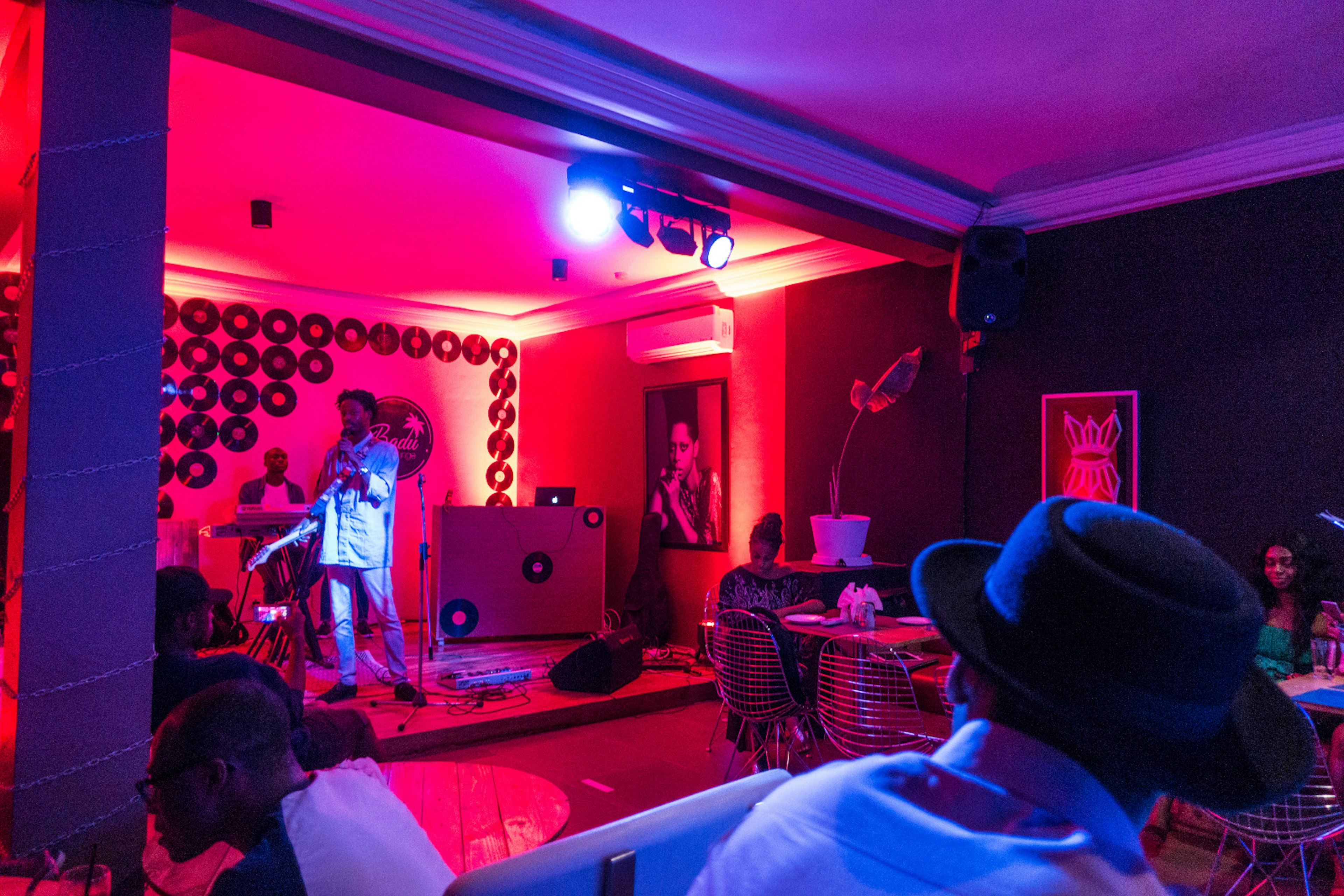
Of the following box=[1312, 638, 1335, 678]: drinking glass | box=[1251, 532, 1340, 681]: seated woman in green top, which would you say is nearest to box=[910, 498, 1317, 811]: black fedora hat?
box=[1312, 638, 1335, 678]: drinking glass

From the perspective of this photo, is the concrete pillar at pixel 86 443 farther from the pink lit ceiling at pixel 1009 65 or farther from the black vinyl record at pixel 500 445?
the black vinyl record at pixel 500 445

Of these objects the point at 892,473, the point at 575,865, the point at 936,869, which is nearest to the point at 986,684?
the point at 936,869

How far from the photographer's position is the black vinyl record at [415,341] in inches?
345

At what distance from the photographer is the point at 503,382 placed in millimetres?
9438

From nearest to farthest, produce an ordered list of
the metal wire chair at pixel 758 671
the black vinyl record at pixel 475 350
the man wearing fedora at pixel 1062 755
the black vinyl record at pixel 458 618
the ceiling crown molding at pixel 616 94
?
the man wearing fedora at pixel 1062 755
the ceiling crown molding at pixel 616 94
the metal wire chair at pixel 758 671
the black vinyl record at pixel 458 618
the black vinyl record at pixel 475 350

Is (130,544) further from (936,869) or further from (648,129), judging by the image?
(648,129)

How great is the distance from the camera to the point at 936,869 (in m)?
0.71

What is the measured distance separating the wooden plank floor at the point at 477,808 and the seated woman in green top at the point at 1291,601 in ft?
10.6

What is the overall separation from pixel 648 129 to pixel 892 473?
3055 mm

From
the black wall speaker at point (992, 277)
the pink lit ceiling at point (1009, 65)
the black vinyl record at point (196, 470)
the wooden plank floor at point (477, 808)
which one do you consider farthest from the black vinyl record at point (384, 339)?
the wooden plank floor at point (477, 808)

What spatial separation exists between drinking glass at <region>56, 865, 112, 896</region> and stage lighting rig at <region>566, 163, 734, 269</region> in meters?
3.34

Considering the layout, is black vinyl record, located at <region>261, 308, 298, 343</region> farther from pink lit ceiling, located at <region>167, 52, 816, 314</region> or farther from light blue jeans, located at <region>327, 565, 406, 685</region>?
light blue jeans, located at <region>327, 565, 406, 685</region>

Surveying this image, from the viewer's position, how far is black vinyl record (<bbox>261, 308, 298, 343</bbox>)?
7.90m

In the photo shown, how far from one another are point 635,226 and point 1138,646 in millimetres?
3857
